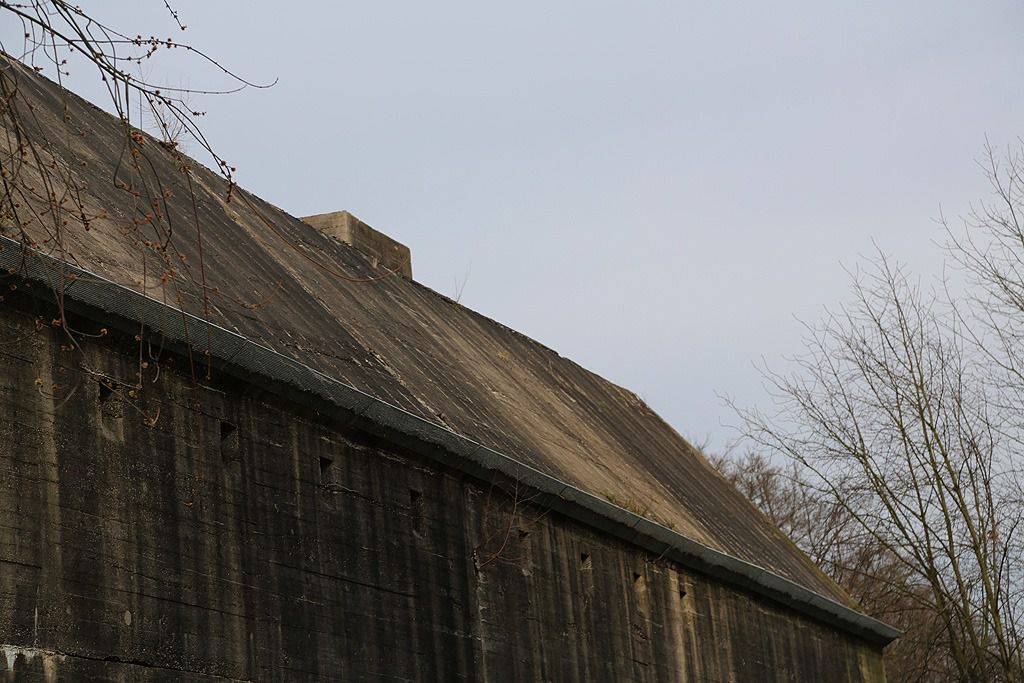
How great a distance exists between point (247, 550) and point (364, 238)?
7650mm

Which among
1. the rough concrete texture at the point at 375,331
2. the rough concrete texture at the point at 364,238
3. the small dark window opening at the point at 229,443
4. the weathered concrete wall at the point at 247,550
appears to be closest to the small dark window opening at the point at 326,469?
the weathered concrete wall at the point at 247,550

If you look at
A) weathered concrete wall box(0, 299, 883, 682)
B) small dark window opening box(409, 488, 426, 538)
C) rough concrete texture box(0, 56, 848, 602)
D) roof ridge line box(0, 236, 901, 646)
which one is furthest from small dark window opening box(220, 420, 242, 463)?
small dark window opening box(409, 488, 426, 538)

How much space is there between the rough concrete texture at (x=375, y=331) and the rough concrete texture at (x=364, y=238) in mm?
368

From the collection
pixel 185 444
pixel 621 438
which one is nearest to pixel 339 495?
pixel 185 444

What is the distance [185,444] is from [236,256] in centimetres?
294

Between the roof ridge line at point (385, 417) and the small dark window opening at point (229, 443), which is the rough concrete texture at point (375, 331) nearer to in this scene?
the roof ridge line at point (385, 417)

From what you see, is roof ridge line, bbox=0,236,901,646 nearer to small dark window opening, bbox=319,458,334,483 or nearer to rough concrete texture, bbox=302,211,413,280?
small dark window opening, bbox=319,458,334,483

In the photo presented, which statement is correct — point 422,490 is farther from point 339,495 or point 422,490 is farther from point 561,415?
point 561,415

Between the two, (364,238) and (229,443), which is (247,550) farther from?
(364,238)

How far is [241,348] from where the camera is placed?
9570 millimetres

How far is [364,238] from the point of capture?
55.6ft

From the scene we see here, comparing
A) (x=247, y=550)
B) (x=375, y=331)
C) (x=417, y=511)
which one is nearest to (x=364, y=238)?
(x=375, y=331)

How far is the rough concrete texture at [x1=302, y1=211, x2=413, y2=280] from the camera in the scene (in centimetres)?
1661

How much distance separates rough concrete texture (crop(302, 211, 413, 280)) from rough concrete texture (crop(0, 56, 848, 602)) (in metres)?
0.37
